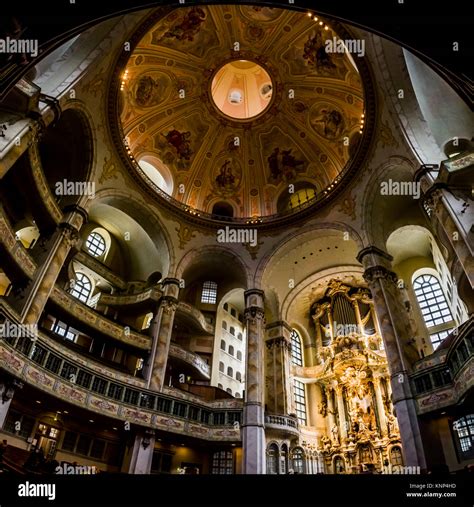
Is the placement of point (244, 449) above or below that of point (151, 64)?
below

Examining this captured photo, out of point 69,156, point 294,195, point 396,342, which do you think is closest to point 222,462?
point 396,342

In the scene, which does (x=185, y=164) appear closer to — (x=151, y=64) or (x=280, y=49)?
(x=151, y=64)

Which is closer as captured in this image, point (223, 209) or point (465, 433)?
point (465, 433)

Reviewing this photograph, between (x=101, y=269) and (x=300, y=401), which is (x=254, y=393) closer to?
(x=300, y=401)

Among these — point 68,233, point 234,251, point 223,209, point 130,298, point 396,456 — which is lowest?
point 396,456

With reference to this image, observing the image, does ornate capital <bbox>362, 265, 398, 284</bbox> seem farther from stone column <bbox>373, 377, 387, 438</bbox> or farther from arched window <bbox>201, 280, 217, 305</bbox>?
arched window <bbox>201, 280, 217, 305</bbox>

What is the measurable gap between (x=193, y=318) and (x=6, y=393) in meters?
13.7

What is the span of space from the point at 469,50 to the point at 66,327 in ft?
71.0

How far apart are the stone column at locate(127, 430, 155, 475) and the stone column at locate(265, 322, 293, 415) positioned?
342 inches

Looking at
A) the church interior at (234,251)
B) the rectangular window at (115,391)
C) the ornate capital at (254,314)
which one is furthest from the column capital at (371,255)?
the rectangular window at (115,391)

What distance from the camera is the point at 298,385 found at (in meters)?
28.0

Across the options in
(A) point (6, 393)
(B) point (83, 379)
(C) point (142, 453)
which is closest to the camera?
(A) point (6, 393)

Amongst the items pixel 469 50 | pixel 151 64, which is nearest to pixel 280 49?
pixel 151 64

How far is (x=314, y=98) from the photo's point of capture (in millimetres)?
26328
